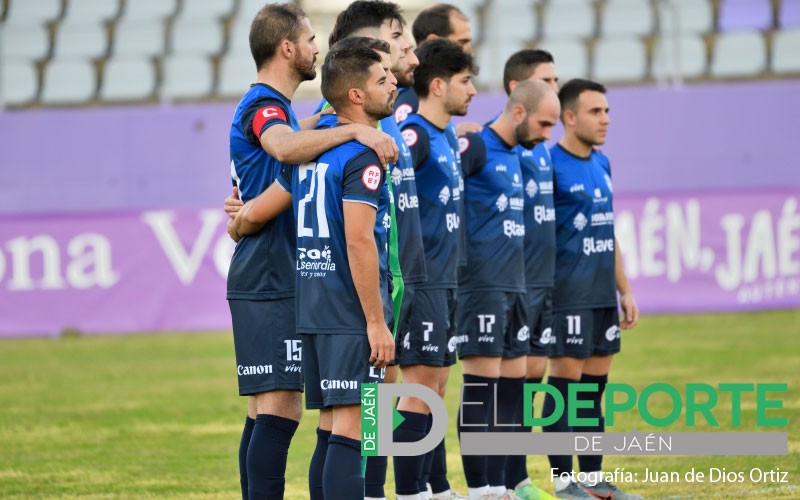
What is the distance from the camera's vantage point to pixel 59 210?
15.6 meters

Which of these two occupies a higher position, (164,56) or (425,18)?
(164,56)

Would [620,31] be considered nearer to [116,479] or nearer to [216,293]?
[216,293]

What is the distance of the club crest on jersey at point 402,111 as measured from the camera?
6.27 metres

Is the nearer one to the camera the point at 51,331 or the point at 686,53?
the point at 51,331

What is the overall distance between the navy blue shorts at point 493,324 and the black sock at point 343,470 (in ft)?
5.76

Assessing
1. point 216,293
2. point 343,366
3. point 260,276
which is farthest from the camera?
point 216,293

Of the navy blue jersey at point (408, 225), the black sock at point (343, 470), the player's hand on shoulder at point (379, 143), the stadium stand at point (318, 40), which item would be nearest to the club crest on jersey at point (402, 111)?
the navy blue jersey at point (408, 225)

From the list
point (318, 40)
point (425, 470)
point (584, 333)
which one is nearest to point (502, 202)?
point (584, 333)

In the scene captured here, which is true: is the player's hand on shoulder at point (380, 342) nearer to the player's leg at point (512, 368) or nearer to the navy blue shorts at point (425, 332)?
the navy blue shorts at point (425, 332)

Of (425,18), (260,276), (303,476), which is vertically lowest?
(303,476)

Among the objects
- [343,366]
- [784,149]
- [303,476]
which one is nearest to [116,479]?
[303,476]

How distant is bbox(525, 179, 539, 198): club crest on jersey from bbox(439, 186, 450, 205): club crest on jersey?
2.77 feet

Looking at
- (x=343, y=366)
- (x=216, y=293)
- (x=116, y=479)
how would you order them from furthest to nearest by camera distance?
(x=216, y=293), (x=116, y=479), (x=343, y=366)

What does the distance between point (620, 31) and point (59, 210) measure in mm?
8282
